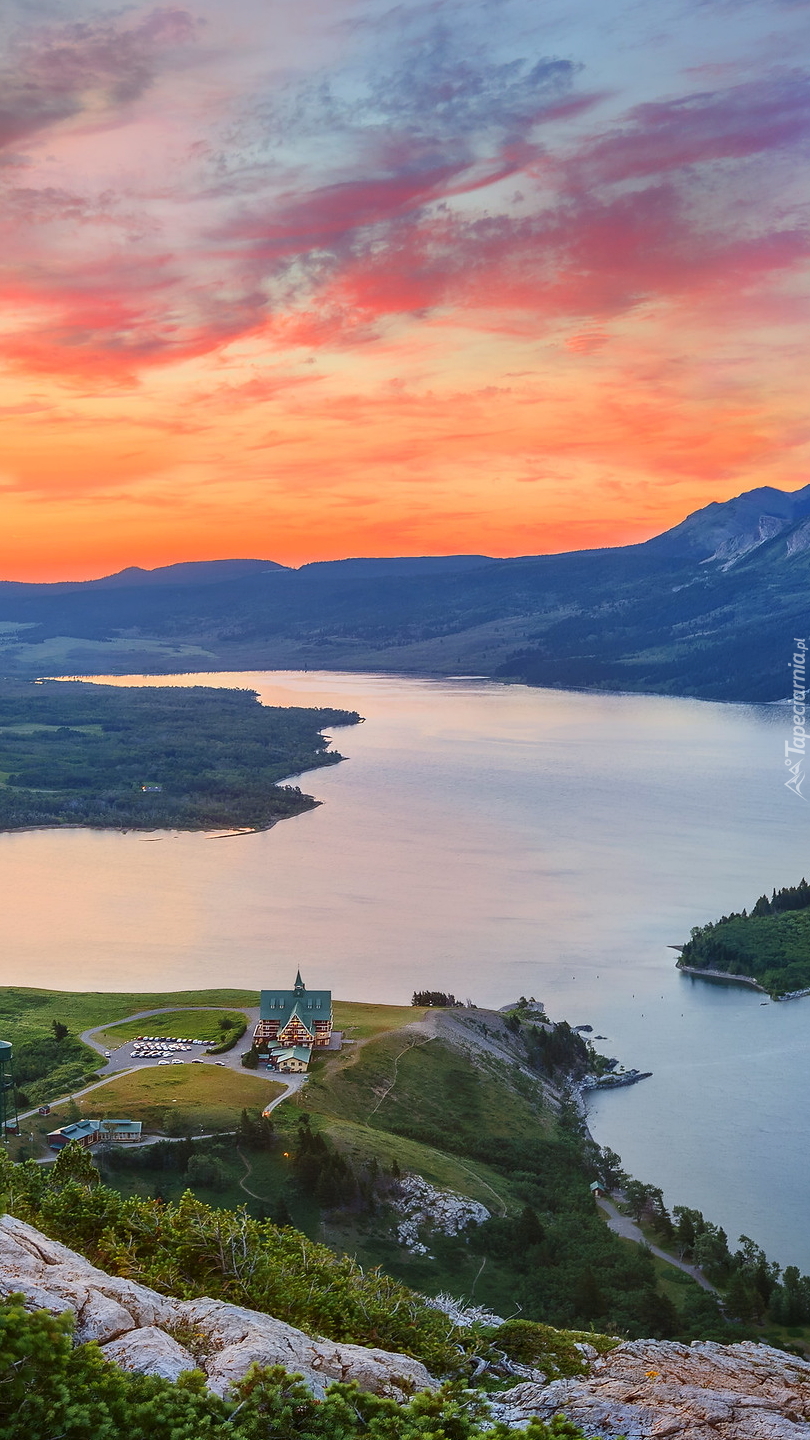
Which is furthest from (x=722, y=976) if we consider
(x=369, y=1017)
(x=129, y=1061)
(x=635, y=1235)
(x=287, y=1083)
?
(x=129, y=1061)

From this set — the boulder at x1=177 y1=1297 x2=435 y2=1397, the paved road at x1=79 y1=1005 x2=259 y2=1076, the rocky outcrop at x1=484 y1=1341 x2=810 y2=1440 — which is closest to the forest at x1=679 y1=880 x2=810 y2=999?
the paved road at x1=79 y1=1005 x2=259 y2=1076

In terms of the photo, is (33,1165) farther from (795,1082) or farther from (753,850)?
(753,850)

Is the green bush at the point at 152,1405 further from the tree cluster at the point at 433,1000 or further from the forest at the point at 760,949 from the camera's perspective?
the forest at the point at 760,949

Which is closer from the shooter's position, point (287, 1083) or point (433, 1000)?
point (287, 1083)

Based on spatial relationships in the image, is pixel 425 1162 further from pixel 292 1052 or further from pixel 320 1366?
pixel 320 1366

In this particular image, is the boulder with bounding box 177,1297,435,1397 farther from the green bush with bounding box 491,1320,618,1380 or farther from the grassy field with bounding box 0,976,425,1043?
the grassy field with bounding box 0,976,425,1043

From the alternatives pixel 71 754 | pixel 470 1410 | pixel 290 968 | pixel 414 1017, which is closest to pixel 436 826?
pixel 290 968
